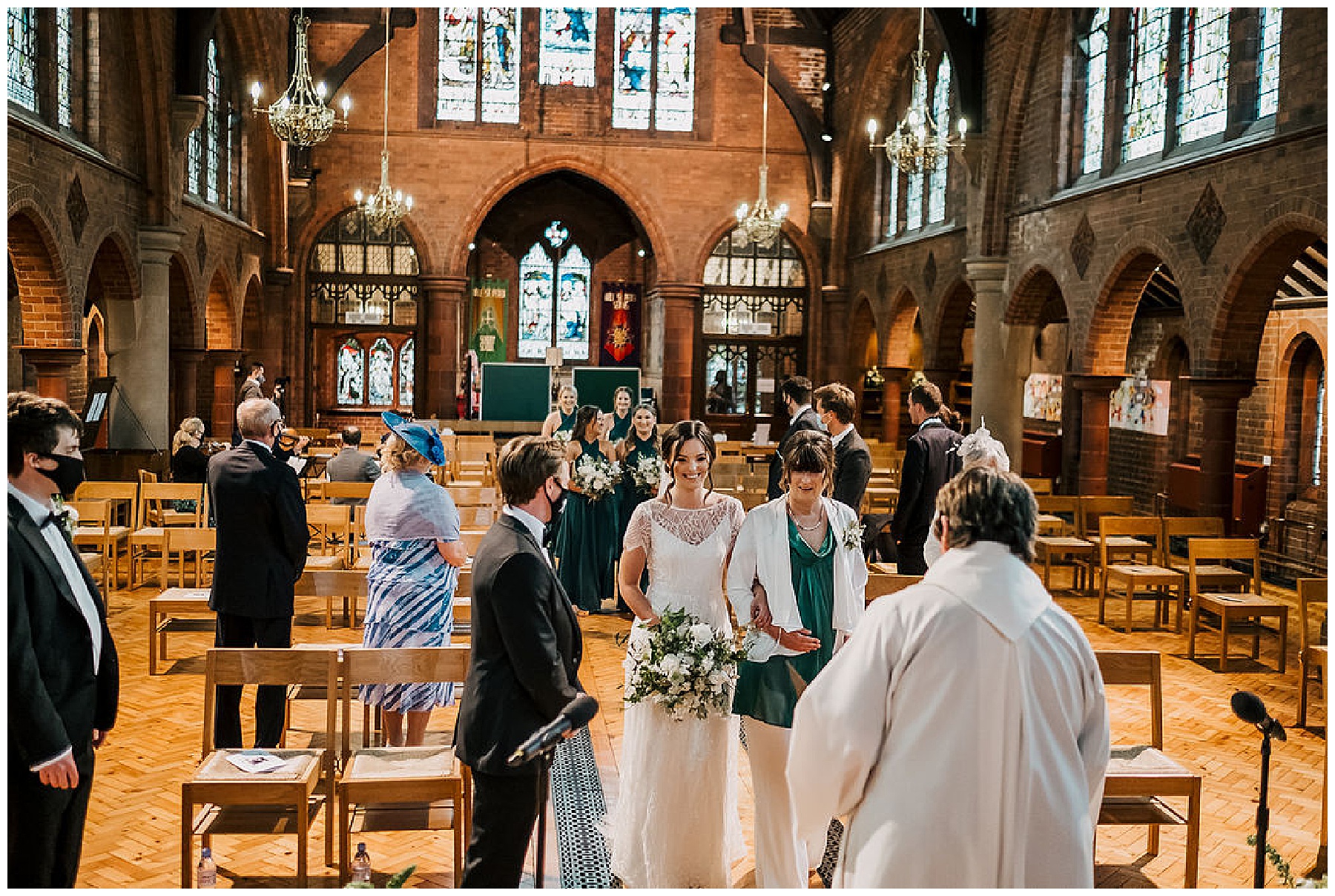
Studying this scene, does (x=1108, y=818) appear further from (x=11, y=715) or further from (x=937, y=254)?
(x=937, y=254)

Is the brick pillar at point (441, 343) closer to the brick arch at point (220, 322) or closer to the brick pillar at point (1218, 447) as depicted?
the brick arch at point (220, 322)

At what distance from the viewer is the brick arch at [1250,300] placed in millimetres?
10698

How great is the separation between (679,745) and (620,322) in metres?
24.1

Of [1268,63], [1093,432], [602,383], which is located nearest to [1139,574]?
[1268,63]

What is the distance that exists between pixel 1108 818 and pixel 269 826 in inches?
109

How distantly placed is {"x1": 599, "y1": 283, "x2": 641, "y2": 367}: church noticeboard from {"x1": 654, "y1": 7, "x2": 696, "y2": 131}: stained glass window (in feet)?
18.7

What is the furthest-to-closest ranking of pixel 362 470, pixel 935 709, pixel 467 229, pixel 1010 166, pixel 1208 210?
pixel 467 229, pixel 1010 166, pixel 1208 210, pixel 362 470, pixel 935 709

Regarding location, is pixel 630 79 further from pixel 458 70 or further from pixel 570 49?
pixel 458 70

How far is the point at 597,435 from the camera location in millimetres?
8906

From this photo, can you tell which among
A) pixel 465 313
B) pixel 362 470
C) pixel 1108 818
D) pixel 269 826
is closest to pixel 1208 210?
pixel 362 470

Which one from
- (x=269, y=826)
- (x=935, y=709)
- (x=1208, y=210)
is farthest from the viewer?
(x=1208, y=210)

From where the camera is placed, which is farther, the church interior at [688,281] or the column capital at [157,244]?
the column capital at [157,244]

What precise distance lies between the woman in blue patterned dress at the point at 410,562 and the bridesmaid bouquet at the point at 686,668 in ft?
4.45

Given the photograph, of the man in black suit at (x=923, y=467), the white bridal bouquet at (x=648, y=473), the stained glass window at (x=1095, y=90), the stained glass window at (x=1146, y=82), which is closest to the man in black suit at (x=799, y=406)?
the man in black suit at (x=923, y=467)
